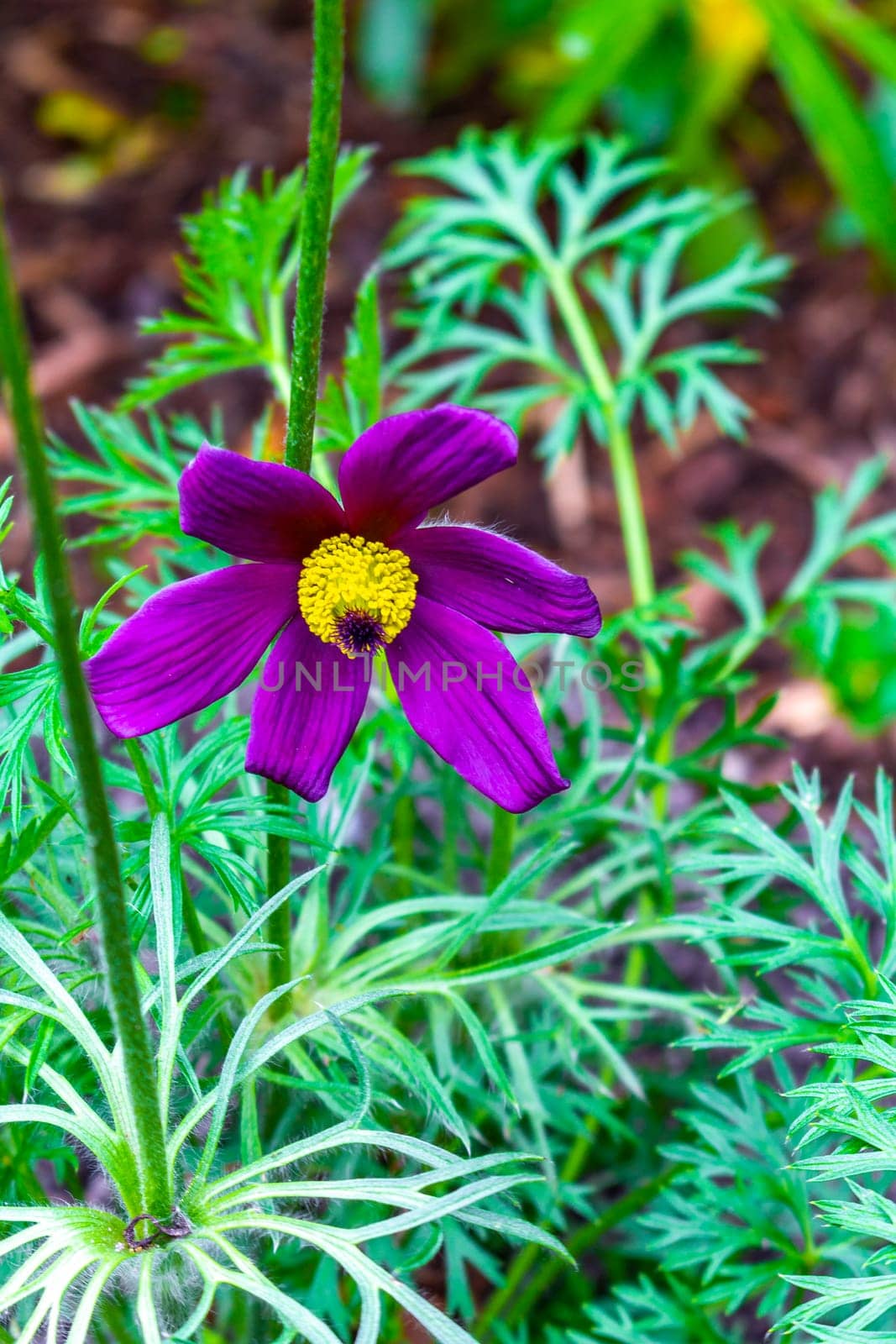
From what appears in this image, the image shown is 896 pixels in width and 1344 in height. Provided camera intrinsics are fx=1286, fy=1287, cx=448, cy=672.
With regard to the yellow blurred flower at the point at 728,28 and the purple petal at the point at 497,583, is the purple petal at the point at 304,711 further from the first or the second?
the yellow blurred flower at the point at 728,28

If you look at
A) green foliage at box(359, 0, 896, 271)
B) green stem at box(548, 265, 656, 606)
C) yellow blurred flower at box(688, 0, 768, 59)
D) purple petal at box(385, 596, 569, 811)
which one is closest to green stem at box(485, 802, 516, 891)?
purple petal at box(385, 596, 569, 811)

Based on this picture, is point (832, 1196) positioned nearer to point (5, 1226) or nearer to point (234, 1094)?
point (234, 1094)

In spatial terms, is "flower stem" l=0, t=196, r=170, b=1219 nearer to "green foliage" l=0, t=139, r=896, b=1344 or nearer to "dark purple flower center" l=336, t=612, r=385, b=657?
"green foliage" l=0, t=139, r=896, b=1344

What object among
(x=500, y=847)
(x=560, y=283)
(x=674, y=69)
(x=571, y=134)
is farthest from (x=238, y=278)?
(x=674, y=69)

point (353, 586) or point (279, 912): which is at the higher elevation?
point (353, 586)

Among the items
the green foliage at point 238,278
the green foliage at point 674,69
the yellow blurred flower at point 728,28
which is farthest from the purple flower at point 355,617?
the yellow blurred flower at point 728,28

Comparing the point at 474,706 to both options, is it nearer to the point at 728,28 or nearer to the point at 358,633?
the point at 358,633
